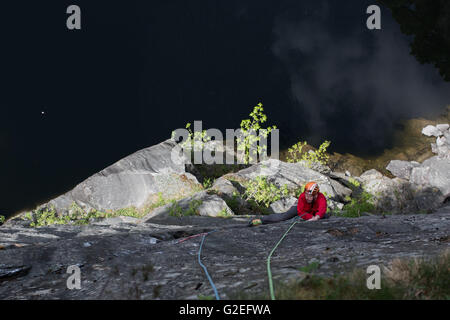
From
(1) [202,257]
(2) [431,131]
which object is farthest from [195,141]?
(2) [431,131]

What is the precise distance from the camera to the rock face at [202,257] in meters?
2.89

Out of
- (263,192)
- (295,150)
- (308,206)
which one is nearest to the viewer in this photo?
(308,206)

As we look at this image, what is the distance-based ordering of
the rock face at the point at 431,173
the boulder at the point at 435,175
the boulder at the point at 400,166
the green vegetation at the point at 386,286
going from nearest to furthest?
the green vegetation at the point at 386,286 → the rock face at the point at 431,173 → the boulder at the point at 435,175 → the boulder at the point at 400,166

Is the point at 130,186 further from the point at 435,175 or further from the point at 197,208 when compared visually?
the point at 435,175

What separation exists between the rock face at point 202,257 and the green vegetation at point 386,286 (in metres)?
0.30

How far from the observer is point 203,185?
15117 millimetres

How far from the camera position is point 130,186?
48.0ft

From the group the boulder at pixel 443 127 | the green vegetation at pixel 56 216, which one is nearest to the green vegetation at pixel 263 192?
the green vegetation at pixel 56 216

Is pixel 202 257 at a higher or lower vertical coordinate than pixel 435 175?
higher

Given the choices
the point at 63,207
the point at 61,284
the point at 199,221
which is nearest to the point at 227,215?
the point at 199,221

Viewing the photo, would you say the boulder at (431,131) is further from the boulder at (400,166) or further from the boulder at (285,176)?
the boulder at (285,176)

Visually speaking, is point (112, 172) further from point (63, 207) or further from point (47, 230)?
point (47, 230)

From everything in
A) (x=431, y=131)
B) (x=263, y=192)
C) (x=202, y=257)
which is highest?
(x=431, y=131)

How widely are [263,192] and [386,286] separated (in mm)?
9828
